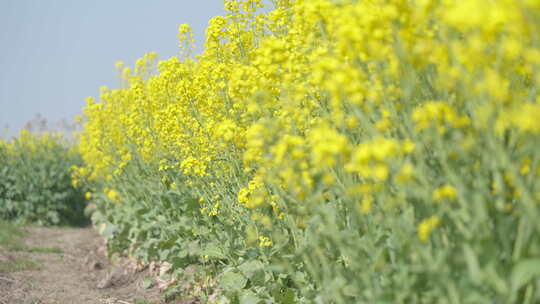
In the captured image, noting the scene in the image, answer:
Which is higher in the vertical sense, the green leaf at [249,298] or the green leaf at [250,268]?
the green leaf at [250,268]

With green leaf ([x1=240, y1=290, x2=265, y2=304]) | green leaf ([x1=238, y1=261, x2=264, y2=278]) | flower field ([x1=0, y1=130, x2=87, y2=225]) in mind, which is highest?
green leaf ([x1=238, y1=261, x2=264, y2=278])

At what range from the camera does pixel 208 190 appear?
483 cm

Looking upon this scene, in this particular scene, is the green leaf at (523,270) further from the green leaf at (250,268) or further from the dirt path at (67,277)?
the dirt path at (67,277)

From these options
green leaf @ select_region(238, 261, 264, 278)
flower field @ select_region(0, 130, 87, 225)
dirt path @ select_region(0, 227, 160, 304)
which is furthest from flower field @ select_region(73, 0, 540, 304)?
flower field @ select_region(0, 130, 87, 225)

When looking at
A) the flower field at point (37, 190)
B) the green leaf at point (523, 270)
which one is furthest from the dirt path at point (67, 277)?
the green leaf at point (523, 270)

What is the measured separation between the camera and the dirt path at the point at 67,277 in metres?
5.59

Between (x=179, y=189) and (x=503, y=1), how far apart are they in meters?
4.72

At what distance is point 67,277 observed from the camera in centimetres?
693

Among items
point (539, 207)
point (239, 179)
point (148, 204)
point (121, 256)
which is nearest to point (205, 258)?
point (239, 179)

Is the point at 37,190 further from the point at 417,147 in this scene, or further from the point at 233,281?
the point at 417,147

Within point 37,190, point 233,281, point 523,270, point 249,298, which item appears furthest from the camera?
point 37,190

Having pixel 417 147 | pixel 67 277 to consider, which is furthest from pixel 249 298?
pixel 67 277

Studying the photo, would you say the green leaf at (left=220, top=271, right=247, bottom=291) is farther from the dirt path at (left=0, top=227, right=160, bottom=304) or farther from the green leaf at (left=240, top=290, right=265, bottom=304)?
the dirt path at (left=0, top=227, right=160, bottom=304)

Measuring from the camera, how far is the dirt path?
18.3 feet
